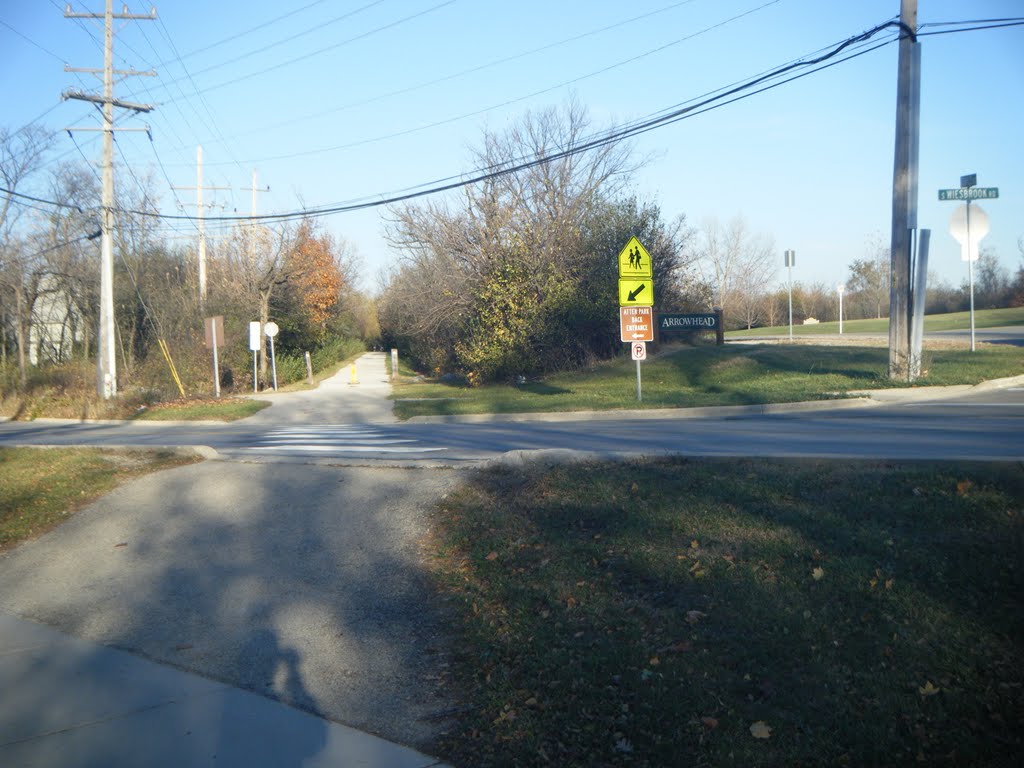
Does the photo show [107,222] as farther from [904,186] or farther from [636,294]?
[904,186]

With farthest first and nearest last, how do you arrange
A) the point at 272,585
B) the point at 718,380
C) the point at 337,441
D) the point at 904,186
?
the point at 718,380 → the point at 904,186 → the point at 337,441 → the point at 272,585

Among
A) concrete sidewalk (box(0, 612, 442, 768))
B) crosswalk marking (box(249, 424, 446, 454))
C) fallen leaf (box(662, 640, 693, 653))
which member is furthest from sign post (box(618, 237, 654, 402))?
concrete sidewalk (box(0, 612, 442, 768))

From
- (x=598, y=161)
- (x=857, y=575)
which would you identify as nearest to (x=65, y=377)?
(x=598, y=161)

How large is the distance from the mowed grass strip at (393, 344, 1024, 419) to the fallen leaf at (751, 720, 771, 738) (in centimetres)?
1552

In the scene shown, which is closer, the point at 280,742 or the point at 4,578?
the point at 280,742

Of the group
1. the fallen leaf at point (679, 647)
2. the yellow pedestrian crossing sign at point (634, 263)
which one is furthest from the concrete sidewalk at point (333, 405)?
the fallen leaf at point (679, 647)

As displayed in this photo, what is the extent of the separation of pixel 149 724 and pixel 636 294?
16071 millimetres

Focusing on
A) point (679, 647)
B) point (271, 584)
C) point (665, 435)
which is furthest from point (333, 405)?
point (679, 647)

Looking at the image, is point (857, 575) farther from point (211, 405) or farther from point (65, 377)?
point (65, 377)

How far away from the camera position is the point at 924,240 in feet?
70.1

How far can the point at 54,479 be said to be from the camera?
11.6 meters

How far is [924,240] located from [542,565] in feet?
59.5

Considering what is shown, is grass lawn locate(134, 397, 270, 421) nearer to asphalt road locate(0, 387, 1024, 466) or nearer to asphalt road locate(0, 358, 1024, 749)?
asphalt road locate(0, 387, 1024, 466)

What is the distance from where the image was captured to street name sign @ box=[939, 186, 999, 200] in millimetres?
21688
